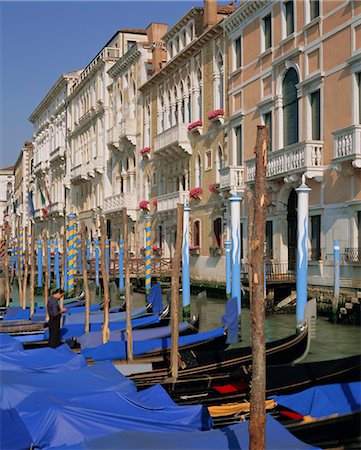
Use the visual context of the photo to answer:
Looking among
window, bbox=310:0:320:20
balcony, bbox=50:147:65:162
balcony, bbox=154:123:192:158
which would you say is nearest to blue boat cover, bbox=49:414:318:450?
window, bbox=310:0:320:20

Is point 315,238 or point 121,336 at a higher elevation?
point 315,238

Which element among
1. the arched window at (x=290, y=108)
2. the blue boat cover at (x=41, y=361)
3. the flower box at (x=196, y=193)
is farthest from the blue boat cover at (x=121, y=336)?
the flower box at (x=196, y=193)

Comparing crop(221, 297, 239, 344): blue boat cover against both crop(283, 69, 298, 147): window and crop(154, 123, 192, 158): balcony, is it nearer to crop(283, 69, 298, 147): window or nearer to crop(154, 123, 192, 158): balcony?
crop(283, 69, 298, 147): window

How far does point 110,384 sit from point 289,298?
8948 millimetres

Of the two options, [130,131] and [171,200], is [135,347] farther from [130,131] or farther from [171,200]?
[130,131]

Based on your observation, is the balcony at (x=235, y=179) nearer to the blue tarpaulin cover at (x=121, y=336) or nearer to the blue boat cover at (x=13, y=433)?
the blue tarpaulin cover at (x=121, y=336)

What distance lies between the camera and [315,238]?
13844 millimetres

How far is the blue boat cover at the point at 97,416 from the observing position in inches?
183

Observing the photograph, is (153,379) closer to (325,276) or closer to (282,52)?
(325,276)

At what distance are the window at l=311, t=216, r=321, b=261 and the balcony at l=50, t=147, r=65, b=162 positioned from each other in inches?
969

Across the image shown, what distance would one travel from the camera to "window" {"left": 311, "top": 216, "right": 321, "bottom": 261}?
13711mm

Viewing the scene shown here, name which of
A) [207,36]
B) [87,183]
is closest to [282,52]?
[207,36]

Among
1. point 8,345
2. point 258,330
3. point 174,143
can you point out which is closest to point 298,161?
point 174,143

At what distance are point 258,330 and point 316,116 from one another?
10447mm
